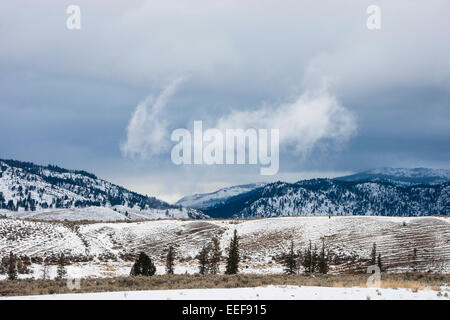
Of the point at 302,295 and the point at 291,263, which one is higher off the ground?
the point at 302,295

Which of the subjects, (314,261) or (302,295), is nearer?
(302,295)

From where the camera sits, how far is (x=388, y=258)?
59.5m

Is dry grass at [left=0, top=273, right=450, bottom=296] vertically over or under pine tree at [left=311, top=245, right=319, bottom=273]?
over

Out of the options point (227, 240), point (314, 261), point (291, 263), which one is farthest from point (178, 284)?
point (227, 240)

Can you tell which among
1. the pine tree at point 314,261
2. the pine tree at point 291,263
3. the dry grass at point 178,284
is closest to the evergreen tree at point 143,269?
the dry grass at point 178,284

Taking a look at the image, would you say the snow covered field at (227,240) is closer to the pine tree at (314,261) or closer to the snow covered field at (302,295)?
the pine tree at (314,261)

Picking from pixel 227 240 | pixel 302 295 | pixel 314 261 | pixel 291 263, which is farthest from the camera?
pixel 227 240

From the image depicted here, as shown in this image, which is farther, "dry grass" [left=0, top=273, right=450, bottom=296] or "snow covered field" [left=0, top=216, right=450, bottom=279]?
"snow covered field" [left=0, top=216, right=450, bottom=279]

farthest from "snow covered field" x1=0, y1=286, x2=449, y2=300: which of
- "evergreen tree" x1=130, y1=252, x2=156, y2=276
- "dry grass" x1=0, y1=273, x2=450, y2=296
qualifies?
"evergreen tree" x1=130, y1=252, x2=156, y2=276

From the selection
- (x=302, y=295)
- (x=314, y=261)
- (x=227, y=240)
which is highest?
(x=302, y=295)

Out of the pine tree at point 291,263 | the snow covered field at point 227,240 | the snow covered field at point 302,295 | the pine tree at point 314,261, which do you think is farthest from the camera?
the snow covered field at point 227,240

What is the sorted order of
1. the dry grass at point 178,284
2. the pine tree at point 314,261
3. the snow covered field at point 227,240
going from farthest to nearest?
1. the snow covered field at point 227,240
2. the pine tree at point 314,261
3. the dry grass at point 178,284

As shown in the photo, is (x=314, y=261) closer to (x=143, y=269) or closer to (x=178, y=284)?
(x=143, y=269)

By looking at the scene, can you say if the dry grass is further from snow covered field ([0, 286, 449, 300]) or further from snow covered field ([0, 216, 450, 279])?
snow covered field ([0, 216, 450, 279])
